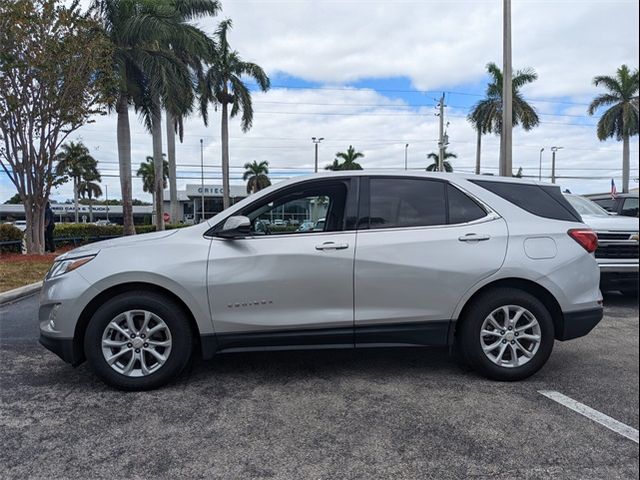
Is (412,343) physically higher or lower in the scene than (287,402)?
higher

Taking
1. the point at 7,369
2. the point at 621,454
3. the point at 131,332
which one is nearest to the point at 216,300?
the point at 131,332

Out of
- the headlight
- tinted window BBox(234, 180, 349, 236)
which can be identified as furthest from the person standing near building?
tinted window BBox(234, 180, 349, 236)

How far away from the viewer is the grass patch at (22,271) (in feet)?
28.8

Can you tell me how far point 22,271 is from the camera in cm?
1018

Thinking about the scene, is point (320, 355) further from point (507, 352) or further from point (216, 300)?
point (507, 352)

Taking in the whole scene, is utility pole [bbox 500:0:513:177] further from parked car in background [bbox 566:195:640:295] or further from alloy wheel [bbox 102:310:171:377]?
alloy wheel [bbox 102:310:171:377]

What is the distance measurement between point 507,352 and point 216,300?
96.9 inches

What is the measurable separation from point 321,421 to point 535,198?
2671 mm

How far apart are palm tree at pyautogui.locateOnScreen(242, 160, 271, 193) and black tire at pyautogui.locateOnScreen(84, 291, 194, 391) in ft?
185

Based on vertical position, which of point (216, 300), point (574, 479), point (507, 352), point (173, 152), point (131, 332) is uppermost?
point (173, 152)

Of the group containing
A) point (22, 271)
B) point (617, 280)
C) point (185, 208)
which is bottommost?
point (22, 271)

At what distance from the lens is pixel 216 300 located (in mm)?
3750

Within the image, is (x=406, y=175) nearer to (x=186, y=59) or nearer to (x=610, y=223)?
(x=610, y=223)

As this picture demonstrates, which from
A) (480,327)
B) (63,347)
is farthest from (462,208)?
(63,347)
